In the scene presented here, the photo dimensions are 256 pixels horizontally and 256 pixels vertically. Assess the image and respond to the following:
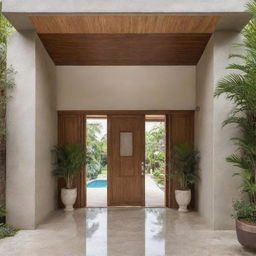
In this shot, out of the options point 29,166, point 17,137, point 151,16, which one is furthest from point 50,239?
point 151,16

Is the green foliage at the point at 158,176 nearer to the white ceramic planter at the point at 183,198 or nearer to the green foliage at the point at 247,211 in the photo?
the white ceramic planter at the point at 183,198

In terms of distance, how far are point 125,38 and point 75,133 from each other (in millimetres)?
2775

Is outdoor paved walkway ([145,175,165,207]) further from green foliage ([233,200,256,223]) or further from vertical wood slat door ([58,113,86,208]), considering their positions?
green foliage ([233,200,256,223])

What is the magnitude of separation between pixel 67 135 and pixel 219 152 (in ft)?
12.4

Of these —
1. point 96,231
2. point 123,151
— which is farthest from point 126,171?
point 96,231

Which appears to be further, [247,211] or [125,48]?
[125,48]

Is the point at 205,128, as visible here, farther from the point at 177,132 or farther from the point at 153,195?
the point at 153,195

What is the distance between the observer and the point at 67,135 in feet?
23.9

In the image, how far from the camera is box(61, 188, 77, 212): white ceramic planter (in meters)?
6.77

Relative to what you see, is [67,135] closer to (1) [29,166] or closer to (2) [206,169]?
(1) [29,166]

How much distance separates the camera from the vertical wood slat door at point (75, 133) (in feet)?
23.8

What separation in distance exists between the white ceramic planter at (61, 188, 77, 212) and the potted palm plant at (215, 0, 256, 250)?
3.72m

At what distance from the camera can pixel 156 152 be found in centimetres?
966

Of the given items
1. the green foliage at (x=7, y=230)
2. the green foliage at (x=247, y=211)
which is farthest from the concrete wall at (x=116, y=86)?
the green foliage at (x=247, y=211)
